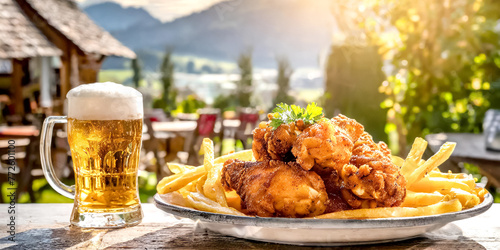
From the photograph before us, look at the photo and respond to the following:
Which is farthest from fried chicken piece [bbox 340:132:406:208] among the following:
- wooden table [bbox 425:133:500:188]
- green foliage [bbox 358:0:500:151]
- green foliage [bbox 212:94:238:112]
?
green foliage [bbox 212:94:238:112]

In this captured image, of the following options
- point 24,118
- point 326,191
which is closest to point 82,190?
point 326,191

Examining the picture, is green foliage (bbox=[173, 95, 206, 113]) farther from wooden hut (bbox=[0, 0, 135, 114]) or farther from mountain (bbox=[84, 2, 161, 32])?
mountain (bbox=[84, 2, 161, 32])

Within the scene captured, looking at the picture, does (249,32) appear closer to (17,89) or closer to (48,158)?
(17,89)

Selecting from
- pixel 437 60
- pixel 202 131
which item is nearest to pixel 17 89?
pixel 202 131

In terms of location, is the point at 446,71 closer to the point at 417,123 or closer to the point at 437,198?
the point at 417,123

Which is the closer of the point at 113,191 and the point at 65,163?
the point at 113,191

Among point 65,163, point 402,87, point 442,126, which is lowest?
point 65,163
